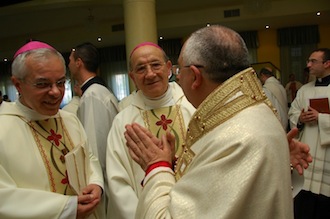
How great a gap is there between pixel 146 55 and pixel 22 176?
1111mm

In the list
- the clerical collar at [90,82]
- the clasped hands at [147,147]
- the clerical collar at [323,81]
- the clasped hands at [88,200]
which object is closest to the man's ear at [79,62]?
the clerical collar at [90,82]

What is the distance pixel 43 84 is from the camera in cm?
186

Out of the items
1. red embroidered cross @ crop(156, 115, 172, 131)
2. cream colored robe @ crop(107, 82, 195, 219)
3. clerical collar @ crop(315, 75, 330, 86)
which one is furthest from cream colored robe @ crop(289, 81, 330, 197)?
red embroidered cross @ crop(156, 115, 172, 131)

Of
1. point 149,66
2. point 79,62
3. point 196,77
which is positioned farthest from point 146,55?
point 196,77

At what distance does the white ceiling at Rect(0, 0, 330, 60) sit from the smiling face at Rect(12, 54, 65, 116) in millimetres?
7724

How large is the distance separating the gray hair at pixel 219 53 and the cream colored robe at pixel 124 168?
43.3 inches

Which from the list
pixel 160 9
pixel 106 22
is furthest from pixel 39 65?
pixel 106 22

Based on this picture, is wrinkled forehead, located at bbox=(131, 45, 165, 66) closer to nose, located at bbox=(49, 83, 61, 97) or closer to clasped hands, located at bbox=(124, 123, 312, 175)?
nose, located at bbox=(49, 83, 61, 97)

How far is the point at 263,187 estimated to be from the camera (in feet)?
3.81

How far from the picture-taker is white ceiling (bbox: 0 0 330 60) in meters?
10.5

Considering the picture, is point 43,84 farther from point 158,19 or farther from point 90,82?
point 158,19

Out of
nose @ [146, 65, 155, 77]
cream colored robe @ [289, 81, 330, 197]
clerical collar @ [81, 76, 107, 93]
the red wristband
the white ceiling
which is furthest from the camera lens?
the white ceiling

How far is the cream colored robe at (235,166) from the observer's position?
1147 mm

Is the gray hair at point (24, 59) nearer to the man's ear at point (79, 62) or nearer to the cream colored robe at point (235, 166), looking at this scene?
the cream colored robe at point (235, 166)
